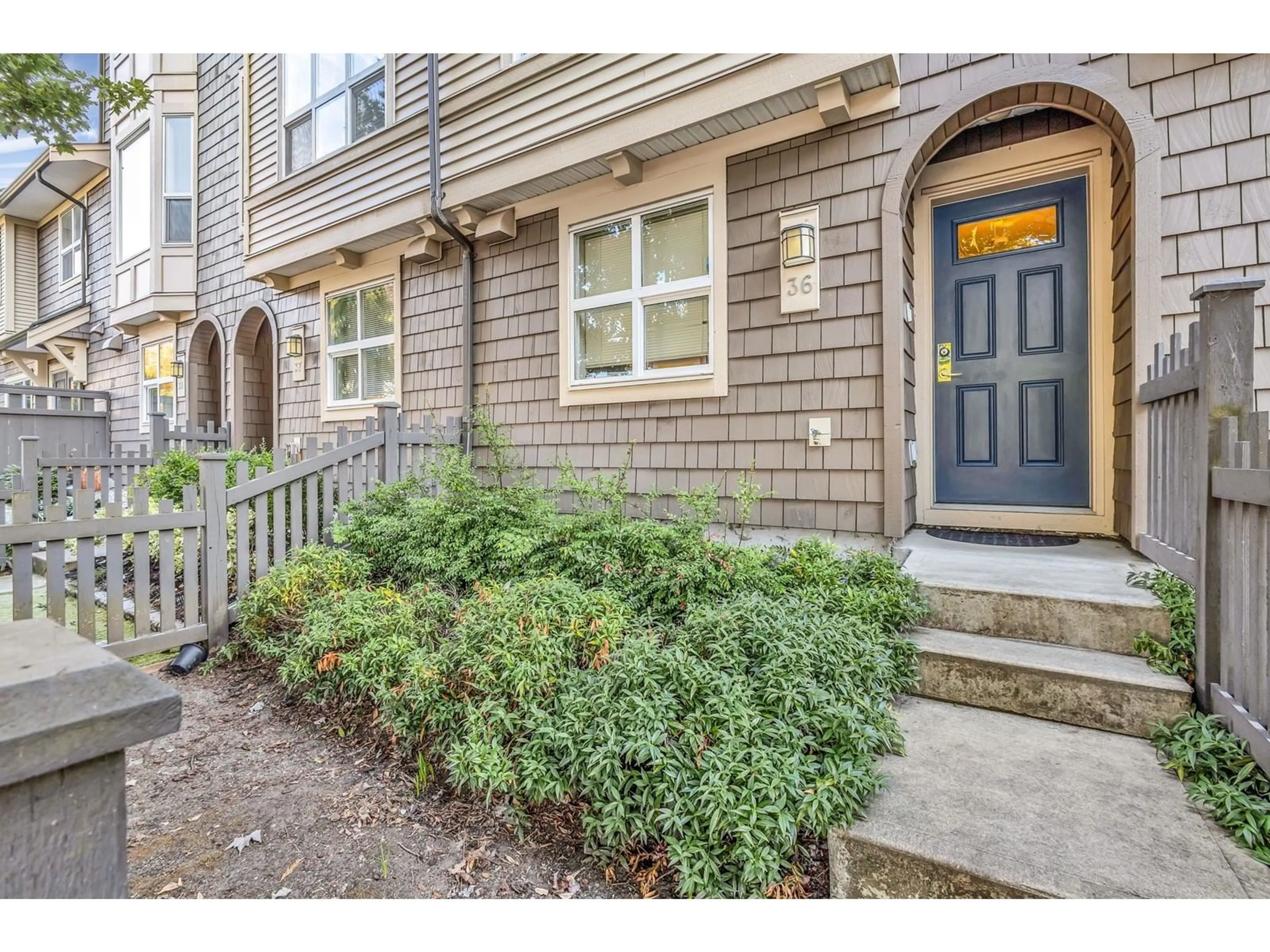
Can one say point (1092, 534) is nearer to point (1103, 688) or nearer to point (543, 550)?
point (1103, 688)

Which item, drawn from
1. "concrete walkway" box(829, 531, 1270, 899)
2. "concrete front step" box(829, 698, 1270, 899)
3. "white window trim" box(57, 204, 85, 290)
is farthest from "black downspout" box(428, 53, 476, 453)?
"white window trim" box(57, 204, 85, 290)

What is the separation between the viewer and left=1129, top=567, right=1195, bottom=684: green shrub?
213 centimetres

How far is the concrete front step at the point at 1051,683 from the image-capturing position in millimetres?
2033

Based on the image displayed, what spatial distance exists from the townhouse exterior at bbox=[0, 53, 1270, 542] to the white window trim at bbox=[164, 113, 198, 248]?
13.0 feet

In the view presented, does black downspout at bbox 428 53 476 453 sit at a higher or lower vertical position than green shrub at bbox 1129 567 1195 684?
higher

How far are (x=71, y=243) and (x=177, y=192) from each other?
4.53 meters

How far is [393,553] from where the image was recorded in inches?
145

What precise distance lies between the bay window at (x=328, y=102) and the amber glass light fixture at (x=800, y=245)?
4137 millimetres

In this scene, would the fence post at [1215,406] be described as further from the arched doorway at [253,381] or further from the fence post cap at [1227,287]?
the arched doorway at [253,381]

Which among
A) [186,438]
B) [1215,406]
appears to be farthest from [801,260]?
[186,438]

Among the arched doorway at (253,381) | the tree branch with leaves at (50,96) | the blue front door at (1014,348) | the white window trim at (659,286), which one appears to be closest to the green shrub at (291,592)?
the white window trim at (659,286)

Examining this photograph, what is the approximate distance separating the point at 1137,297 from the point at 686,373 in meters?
2.51

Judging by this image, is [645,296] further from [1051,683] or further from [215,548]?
[1051,683]

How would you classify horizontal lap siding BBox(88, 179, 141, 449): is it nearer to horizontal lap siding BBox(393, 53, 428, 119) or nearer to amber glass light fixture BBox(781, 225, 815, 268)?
horizontal lap siding BBox(393, 53, 428, 119)
